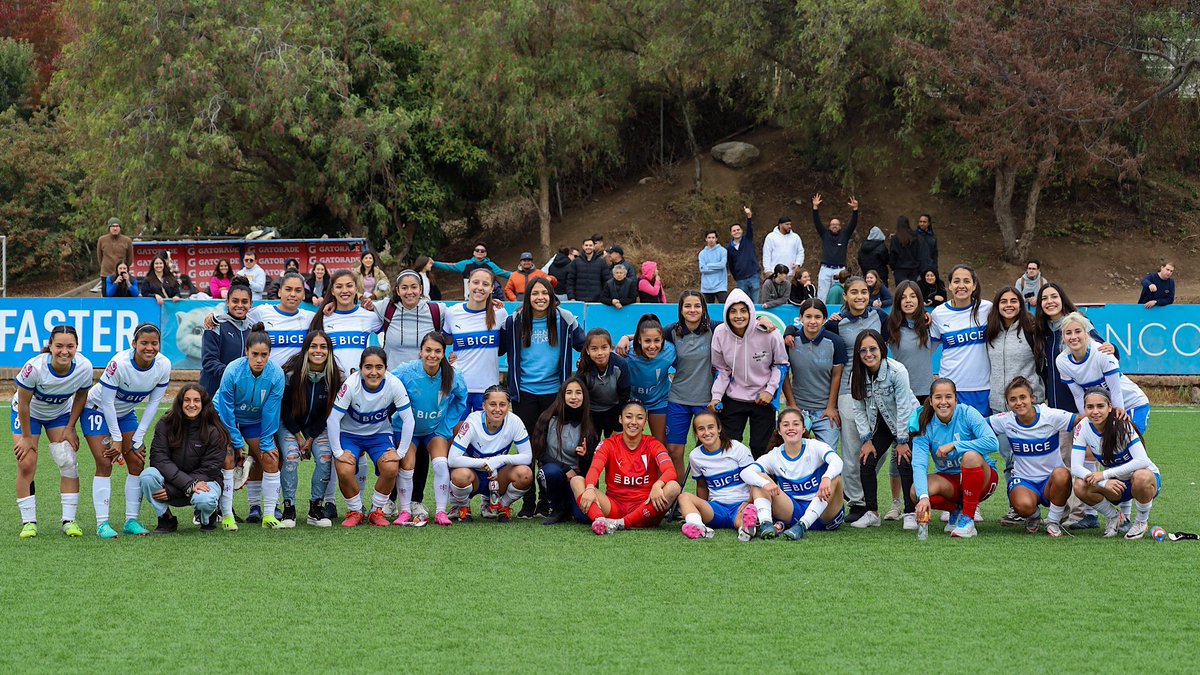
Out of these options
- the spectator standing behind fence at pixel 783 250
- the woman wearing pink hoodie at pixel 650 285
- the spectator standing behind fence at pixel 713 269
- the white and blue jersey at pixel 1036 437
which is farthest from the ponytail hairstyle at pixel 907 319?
the spectator standing behind fence at pixel 783 250

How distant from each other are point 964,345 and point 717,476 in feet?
6.59

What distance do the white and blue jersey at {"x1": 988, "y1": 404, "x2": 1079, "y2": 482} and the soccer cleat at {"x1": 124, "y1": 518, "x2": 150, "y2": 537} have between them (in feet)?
18.1

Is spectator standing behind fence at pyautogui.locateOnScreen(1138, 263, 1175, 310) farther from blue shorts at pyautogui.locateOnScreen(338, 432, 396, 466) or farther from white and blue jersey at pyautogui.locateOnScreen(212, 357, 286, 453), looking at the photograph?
white and blue jersey at pyautogui.locateOnScreen(212, 357, 286, 453)

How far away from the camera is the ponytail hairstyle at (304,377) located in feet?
25.9

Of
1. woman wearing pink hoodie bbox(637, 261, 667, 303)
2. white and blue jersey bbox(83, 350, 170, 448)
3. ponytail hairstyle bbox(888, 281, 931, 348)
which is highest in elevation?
woman wearing pink hoodie bbox(637, 261, 667, 303)

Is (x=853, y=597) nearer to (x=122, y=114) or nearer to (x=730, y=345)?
(x=730, y=345)

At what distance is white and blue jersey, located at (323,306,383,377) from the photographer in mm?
8414

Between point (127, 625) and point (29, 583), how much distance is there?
1167 mm

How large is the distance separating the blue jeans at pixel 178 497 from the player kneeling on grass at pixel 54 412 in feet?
1.61

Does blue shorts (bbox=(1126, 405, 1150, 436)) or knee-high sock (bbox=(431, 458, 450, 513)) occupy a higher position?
blue shorts (bbox=(1126, 405, 1150, 436))

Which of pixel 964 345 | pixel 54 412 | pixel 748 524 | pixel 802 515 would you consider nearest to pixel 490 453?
pixel 748 524

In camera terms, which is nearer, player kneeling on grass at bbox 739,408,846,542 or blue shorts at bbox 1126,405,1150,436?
player kneeling on grass at bbox 739,408,846,542

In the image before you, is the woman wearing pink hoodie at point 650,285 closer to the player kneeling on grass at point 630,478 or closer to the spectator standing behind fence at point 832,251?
the spectator standing behind fence at point 832,251

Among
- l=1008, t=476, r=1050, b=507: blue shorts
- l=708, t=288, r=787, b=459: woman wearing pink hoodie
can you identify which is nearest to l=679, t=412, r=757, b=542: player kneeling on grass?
l=708, t=288, r=787, b=459: woman wearing pink hoodie
